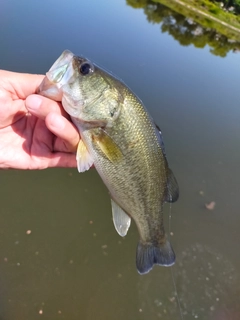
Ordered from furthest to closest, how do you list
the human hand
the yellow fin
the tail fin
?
the tail fin
the human hand
the yellow fin

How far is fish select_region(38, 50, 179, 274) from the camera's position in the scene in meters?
1.97

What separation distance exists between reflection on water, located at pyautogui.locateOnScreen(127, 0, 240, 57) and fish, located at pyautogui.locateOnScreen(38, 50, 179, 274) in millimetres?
17942

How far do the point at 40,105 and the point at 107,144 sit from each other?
0.49 metres

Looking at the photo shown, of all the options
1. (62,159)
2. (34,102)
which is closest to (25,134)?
(62,159)

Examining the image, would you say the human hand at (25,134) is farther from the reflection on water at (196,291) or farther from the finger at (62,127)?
the reflection on water at (196,291)

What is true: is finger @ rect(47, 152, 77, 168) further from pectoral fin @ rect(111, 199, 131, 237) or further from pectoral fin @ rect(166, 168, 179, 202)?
pectoral fin @ rect(166, 168, 179, 202)

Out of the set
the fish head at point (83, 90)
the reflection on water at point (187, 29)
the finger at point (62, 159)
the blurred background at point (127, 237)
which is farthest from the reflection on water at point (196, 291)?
the reflection on water at point (187, 29)

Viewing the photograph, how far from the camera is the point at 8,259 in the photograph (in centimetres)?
450

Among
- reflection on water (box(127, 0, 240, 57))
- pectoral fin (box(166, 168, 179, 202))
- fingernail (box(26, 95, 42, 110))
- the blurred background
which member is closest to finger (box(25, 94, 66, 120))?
fingernail (box(26, 95, 42, 110))

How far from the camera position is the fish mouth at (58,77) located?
192 cm

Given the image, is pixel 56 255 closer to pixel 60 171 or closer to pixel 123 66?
pixel 60 171

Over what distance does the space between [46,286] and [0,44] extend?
7875 mm

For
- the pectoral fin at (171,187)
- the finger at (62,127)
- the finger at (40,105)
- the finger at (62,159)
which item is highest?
the finger at (40,105)

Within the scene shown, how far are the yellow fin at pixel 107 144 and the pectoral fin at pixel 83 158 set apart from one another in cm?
12
